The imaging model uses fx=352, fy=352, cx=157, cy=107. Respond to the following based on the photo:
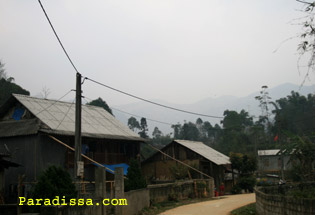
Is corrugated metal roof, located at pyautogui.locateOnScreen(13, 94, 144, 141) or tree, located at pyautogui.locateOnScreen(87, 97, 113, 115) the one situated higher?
tree, located at pyautogui.locateOnScreen(87, 97, 113, 115)

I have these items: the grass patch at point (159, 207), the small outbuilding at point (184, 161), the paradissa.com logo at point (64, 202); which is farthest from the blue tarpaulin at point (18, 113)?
the paradissa.com logo at point (64, 202)

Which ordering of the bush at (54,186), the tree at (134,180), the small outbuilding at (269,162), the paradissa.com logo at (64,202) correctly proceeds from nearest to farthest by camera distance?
1. the paradissa.com logo at (64,202)
2. the bush at (54,186)
3. the tree at (134,180)
4. the small outbuilding at (269,162)

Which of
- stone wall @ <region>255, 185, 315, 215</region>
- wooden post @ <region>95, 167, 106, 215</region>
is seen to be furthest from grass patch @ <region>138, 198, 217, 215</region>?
stone wall @ <region>255, 185, 315, 215</region>

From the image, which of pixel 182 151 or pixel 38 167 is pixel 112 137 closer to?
pixel 38 167

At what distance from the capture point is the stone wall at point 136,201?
15.7 meters

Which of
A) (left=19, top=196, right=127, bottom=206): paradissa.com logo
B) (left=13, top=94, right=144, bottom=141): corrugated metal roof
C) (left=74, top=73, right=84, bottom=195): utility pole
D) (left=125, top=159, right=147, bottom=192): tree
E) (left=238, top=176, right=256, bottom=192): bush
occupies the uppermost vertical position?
(left=13, top=94, right=144, bottom=141): corrugated metal roof

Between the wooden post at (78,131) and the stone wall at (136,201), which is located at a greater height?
the wooden post at (78,131)

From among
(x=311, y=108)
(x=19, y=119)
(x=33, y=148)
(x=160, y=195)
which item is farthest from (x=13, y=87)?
(x=311, y=108)

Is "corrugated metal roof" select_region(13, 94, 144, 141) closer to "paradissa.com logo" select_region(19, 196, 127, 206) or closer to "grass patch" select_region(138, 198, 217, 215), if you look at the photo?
"grass patch" select_region(138, 198, 217, 215)

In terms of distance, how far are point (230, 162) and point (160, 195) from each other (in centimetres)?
1477

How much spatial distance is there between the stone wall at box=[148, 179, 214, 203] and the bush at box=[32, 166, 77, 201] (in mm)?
7908

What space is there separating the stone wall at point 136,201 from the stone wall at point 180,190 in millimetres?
1609

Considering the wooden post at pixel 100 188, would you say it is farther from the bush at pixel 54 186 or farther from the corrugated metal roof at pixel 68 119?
the corrugated metal roof at pixel 68 119

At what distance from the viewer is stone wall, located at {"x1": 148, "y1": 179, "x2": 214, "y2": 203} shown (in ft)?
71.6
